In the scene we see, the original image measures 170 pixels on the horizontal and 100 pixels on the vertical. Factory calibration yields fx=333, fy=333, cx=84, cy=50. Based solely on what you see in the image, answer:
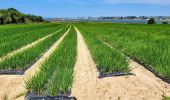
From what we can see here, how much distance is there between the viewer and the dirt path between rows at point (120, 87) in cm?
824

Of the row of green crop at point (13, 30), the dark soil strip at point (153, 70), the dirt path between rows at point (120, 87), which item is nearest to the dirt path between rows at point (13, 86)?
the dirt path between rows at point (120, 87)

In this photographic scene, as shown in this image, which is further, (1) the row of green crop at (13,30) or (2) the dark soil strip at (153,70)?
(1) the row of green crop at (13,30)

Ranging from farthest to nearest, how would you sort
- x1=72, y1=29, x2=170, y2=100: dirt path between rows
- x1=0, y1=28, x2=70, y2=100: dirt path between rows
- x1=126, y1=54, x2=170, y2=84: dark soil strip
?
x1=126, y1=54, x2=170, y2=84: dark soil strip < x1=0, y1=28, x2=70, y2=100: dirt path between rows < x1=72, y1=29, x2=170, y2=100: dirt path between rows

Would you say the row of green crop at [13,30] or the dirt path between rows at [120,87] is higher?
the dirt path between rows at [120,87]

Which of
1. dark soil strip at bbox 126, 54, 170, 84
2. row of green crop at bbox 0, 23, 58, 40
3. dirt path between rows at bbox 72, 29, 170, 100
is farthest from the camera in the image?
row of green crop at bbox 0, 23, 58, 40

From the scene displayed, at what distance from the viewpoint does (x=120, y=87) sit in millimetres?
9031

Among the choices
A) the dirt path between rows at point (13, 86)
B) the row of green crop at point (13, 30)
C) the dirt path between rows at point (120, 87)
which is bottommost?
the row of green crop at point (13, 30)

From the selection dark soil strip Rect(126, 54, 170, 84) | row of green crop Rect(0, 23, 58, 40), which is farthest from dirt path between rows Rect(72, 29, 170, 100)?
row of green crop Rect(0, 23, 58, 40)

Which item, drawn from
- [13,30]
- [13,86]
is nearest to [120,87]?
[13,86]

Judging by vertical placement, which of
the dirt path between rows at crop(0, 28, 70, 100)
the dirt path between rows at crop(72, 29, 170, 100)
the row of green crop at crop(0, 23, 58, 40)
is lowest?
the row of green crop at crop(0, 23, 58, 40)

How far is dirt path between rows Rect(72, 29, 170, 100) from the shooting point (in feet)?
27.0

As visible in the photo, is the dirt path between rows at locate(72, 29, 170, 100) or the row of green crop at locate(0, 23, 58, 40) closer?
the dirt path between rows at locate(72, 29, 170, 100)

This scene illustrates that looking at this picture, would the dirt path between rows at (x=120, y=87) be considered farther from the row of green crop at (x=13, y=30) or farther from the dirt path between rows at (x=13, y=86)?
the row of green crop at (x=13, y=30)

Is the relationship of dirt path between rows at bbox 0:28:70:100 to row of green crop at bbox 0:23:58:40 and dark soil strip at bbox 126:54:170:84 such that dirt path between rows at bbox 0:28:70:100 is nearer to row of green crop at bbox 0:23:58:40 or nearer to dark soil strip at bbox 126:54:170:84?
dark soil strip at bbox 126:54:170:84
